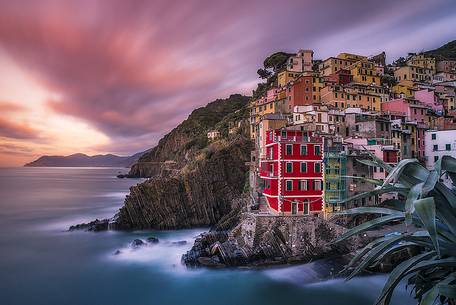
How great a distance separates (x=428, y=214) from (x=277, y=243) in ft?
96.6

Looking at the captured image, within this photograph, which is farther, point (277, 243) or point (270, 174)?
point (270, 174)

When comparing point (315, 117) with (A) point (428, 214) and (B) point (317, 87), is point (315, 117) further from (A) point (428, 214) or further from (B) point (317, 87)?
(A) point (428, 214)

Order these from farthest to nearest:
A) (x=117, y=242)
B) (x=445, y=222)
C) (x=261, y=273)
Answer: (x=117, y=242) < (x=261, y=273) < (x=445, y=222)

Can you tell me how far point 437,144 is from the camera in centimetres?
4938

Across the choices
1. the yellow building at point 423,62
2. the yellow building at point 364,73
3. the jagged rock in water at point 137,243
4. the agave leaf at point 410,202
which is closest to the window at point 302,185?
the jagged rock in water at point 137,243

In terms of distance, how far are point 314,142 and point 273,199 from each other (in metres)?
7.20

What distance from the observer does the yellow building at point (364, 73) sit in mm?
68125

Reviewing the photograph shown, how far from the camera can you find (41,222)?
5884cm

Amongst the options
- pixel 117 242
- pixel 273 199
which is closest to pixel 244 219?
pixel 273 199

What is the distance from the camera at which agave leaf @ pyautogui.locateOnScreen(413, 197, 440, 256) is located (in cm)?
320

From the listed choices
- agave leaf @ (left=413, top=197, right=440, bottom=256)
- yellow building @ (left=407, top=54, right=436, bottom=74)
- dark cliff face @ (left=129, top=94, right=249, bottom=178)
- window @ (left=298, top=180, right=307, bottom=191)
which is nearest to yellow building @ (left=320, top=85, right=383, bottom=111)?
window @ (left=298, top=180, right=307, bottom=191)

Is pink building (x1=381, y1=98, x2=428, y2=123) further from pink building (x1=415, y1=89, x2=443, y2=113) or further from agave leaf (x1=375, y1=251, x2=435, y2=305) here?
agave leaf (x1=375, y1=251, x2=435, y2=305)

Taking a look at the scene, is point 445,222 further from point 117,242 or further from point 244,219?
point 117,242

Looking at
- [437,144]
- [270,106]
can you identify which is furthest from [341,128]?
[270,106]
